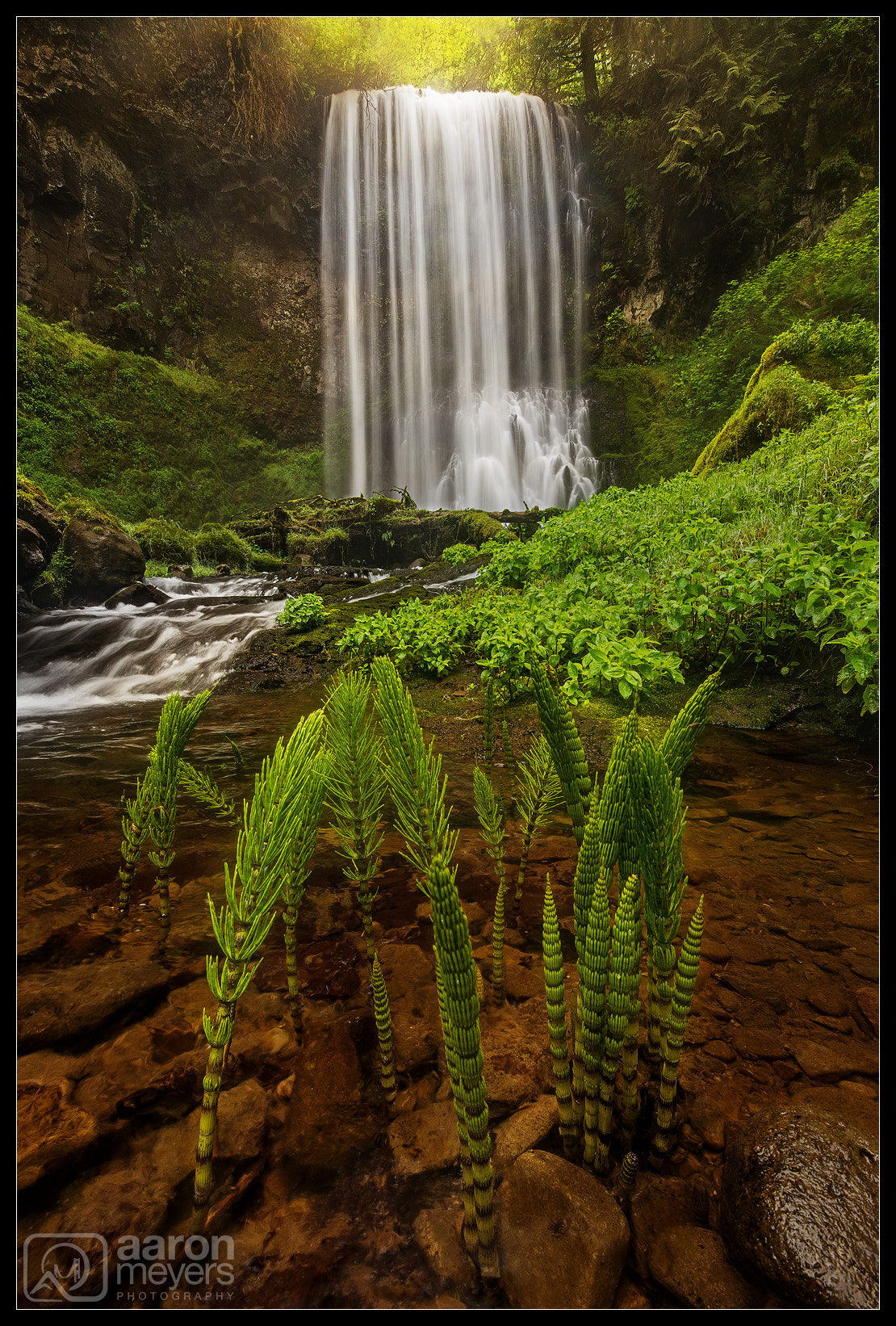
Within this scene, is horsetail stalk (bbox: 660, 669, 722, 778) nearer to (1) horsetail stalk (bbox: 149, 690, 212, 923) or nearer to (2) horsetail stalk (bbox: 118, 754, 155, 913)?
(1) horsetail stalk (bbox: 149, 690, 212, 923)

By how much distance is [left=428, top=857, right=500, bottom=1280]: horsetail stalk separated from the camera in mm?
718

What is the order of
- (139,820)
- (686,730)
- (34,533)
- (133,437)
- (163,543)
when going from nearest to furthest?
(686,730), (139,820), (34,533), (163,543), (133,437)

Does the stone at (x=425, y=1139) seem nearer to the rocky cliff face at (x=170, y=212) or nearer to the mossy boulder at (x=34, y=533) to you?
the mossy boulder at (x=34, y=533)

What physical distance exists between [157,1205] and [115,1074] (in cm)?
42

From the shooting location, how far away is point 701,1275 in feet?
2.98

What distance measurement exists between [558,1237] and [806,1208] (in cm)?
44

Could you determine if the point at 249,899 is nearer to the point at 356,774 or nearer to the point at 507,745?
the point at 356,774

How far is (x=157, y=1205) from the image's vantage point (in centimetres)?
106

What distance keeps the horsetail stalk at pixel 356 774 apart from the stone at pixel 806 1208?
855 mm

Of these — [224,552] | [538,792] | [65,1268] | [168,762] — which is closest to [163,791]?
[168,762]

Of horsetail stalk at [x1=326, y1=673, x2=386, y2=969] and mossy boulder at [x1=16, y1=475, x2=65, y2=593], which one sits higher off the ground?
mossy boulder at [x1=16, y1=475, x2=65, y2=593]

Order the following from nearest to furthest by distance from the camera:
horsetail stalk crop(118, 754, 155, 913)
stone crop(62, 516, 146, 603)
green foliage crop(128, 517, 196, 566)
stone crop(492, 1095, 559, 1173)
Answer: stone crop(492, 1095, 559, 1173), horsetail stalk crop(118, 754, 155, 913), stone crop(62, 516, 146, 603), green foliage crop(128, 517, 196, 566)

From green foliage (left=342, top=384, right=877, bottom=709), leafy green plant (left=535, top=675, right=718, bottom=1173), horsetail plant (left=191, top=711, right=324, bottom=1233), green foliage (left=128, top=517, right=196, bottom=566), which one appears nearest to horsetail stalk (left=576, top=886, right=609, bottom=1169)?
leafy green plant (left=535, top=675, right=718, bottom=1173)

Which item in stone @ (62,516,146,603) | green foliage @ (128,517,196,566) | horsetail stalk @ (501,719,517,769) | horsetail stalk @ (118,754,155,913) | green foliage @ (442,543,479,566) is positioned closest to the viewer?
horsetail stalk @ (118,754,155,913)
